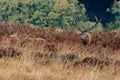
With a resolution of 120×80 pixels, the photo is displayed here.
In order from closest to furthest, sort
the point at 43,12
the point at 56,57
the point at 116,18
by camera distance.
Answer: the point at 56,57 → the point at 116,18 → the point at 43,12

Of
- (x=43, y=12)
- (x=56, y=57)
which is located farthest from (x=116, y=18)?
(x=56, y=57)

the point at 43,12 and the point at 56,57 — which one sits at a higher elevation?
the point at 56,57

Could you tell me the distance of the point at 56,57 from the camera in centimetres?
1132

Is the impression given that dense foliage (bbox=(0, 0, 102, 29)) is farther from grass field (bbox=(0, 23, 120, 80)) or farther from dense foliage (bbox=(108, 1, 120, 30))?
grass field (bbox=(0, 23, 120, 80))

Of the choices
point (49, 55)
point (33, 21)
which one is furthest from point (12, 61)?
point (33, 21)

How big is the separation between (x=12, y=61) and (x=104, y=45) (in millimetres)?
7407

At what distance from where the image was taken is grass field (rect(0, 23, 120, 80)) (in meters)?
8.30

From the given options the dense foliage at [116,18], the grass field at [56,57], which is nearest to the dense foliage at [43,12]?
the dense foliage at [116,18]

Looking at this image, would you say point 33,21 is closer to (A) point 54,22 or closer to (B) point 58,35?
(A) point 54,22

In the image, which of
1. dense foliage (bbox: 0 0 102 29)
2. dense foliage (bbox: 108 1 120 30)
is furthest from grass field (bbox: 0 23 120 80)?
dense foliage (bbox: 108 1 120 30)

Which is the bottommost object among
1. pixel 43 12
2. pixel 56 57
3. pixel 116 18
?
pixel 116 18

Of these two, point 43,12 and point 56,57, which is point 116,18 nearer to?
point 43,12

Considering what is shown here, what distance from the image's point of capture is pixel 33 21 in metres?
46.2

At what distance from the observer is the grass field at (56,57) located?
8297 millimetres
